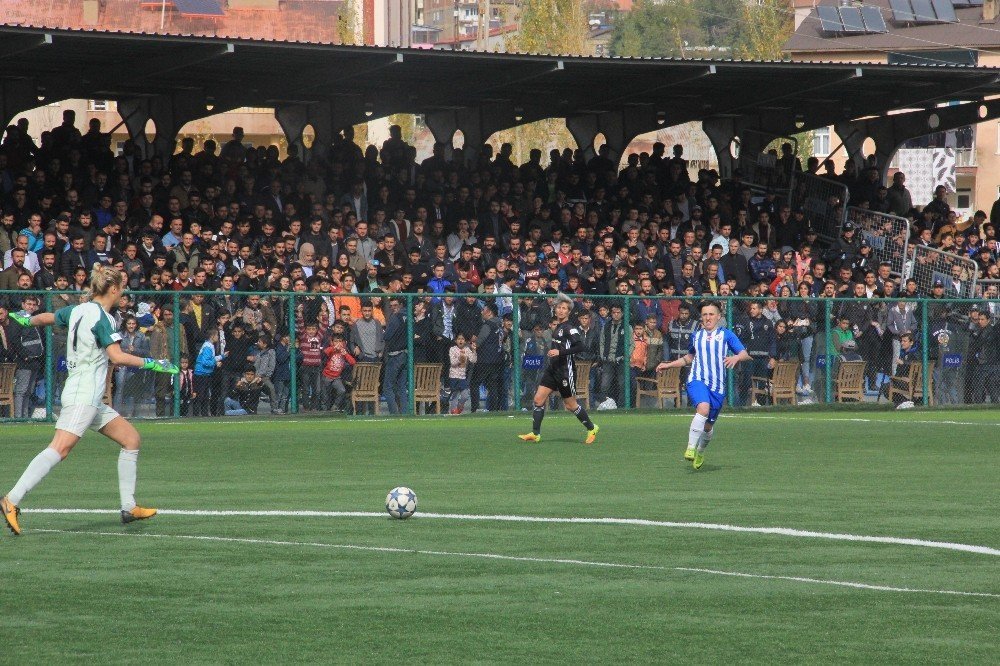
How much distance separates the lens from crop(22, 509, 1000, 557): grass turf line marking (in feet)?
33.2

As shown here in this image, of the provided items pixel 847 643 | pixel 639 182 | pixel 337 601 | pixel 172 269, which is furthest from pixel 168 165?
pixel 847 643

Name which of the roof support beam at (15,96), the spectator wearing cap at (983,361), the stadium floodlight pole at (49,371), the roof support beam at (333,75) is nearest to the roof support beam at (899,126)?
the spectator wearing cap at (983,361)

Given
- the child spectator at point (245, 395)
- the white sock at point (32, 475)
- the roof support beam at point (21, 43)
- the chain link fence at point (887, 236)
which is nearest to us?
the white sock at point (32, 475)

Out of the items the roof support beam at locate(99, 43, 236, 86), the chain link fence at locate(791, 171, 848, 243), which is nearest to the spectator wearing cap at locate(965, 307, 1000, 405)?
the chain link fence at locate(791, 171, 848, 243)

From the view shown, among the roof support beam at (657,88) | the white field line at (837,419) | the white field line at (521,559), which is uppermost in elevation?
the roof support beam at (657,88)

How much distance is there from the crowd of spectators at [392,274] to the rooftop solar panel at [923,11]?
4427 centimetres

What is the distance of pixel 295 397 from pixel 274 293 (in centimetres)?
178

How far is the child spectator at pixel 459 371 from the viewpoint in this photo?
25.3 m

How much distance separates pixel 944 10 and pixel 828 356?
5481 centimetres

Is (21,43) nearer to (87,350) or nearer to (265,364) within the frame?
(265,364)

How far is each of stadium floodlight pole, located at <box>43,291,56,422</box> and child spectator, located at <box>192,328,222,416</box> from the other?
2.20m

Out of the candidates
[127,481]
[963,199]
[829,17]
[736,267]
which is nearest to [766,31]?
[829,17]

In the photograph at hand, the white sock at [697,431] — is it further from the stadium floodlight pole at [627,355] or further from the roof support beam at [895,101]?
the roof support beam at [895,101]

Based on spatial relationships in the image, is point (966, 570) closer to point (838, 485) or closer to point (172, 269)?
point (838, 485)
